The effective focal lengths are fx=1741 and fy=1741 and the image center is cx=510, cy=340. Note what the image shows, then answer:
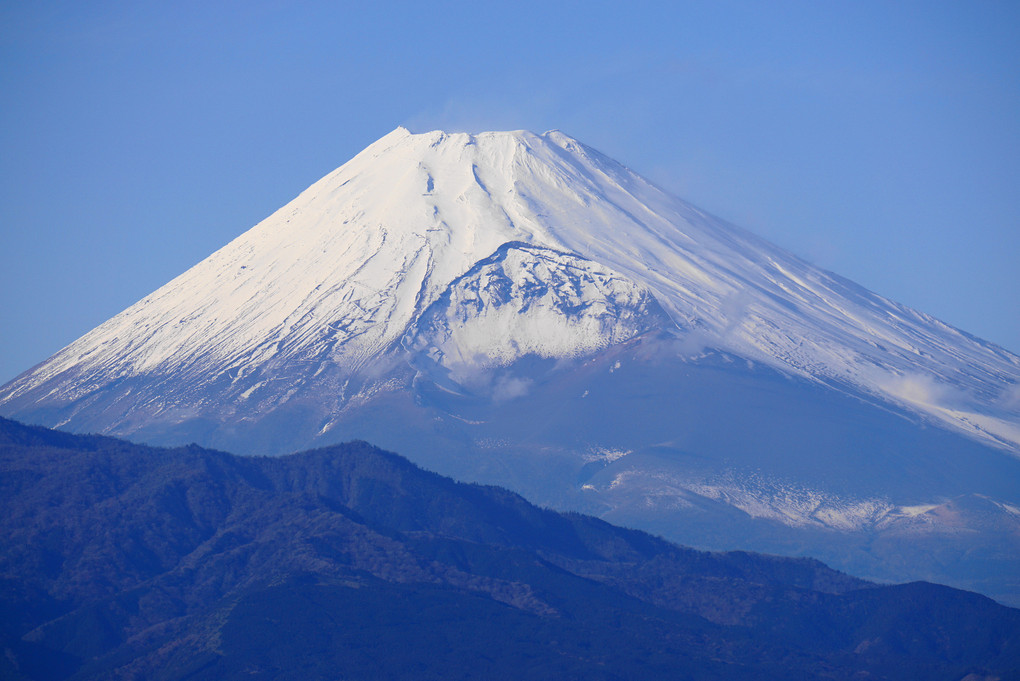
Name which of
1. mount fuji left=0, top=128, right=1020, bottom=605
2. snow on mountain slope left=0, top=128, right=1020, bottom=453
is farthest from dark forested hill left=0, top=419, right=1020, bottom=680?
snow on mountain slope left=0, top=128, right=1020, bottom=453

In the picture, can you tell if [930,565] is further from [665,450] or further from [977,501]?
[665,450]

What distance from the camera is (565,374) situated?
5069 inches

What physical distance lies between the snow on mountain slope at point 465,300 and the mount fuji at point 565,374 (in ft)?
0.78

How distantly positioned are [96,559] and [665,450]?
2119 inches

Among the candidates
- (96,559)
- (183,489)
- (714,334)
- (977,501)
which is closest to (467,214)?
(714,334)

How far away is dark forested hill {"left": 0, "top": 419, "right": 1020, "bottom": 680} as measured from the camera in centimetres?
6544

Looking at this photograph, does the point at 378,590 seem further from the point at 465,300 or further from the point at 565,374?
the point at 465,300

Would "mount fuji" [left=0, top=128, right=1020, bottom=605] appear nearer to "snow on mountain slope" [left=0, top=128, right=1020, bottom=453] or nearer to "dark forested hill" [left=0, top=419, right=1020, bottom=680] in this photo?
"snow on mountain slope" [left=0, top=128, right=1020, bottom=453]

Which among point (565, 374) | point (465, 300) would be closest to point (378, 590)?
point (565, 374)

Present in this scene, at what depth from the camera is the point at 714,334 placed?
425ft

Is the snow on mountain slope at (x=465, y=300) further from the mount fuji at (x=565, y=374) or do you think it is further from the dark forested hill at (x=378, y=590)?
the dark forested hill at (x=378, y=590)

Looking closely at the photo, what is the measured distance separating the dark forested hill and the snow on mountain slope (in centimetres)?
3677

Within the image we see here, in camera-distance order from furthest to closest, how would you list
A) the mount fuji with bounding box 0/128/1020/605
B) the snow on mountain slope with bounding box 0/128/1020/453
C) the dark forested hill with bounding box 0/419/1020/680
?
the snow on mountain slope with bounding box 0/128/1020/453
the mount fuji with bounding box 0/128/1020/605
the dark forested hill with bounding box 0/419/1020/680

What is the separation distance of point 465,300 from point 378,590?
204ft
